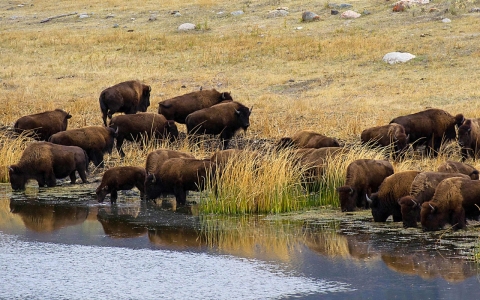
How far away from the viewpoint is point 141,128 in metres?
17.4

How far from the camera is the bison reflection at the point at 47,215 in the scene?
1217 cm

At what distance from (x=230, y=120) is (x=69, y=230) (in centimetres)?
706

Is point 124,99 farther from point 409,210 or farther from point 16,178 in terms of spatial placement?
point 409,210

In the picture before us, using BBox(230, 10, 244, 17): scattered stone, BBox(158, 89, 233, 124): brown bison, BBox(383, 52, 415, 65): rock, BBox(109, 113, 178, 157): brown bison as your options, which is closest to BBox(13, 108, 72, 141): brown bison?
BBox(109, 113, 178, 157): brown bison

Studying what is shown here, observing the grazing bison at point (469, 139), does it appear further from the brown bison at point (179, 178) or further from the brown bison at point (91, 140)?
the brown bison at point (91, 140)

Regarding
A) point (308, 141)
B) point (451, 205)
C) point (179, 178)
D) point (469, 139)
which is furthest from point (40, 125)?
point (451, 205)

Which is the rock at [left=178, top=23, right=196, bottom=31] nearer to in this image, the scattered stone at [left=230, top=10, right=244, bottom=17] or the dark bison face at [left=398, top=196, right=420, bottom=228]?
A: the scattered stone at [left=230, top=10, right=244, bottom=17]

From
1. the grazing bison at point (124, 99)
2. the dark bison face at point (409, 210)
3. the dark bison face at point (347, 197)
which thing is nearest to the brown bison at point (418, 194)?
the dark bison face at point (409, 210)

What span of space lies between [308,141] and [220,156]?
267cm

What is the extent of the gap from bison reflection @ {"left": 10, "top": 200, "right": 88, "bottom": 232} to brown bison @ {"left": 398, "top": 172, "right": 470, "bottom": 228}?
14.9ft

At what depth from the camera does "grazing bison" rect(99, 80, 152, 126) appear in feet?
66.5

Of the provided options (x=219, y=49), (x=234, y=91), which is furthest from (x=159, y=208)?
(x=219, y=49)

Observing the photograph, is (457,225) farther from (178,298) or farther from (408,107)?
(408,107)

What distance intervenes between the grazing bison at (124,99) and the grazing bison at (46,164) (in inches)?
199
